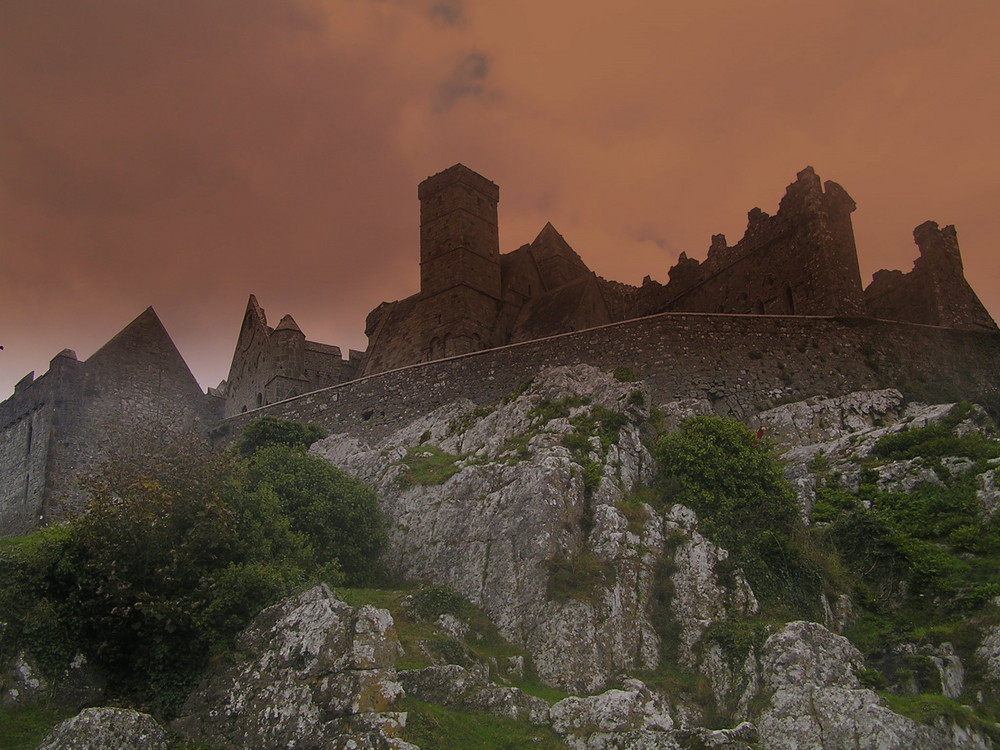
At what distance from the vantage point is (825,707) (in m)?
19.6

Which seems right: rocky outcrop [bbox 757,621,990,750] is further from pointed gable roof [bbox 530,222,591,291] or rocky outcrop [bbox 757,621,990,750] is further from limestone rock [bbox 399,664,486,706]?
pointed gable roof [bbox 530,222,591,291]

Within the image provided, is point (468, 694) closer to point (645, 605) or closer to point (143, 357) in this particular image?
point (645, 605)

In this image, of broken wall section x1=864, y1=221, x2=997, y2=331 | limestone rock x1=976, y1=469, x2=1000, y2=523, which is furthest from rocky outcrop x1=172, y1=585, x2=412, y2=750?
broken wall section x1=864, y1=221, x2=997, y2=331

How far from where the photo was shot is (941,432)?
28156mm

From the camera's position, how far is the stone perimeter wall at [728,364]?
113 ft

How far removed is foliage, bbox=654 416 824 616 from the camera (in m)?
23.9

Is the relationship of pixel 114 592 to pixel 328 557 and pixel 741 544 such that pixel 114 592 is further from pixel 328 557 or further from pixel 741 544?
pixel 741 544

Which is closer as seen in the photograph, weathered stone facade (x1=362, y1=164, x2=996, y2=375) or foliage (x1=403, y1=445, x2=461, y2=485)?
foliage (x1=403, y1=445, x2=461, y2=485)

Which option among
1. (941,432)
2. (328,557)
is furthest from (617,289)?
(328,557)

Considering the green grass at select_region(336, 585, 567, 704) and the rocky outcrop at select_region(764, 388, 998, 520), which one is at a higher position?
the rocky outcrop at select_region(764, 388, 998, 520)

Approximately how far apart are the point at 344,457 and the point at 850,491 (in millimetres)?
17345

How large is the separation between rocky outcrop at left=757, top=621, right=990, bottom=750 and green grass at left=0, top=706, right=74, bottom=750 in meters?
14.6

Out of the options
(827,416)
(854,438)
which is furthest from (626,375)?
(854,438)

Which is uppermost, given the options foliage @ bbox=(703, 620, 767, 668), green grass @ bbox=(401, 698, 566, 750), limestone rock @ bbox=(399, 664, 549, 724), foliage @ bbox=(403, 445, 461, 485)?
foliage @ bbox=(403, 445, 461, 485)
